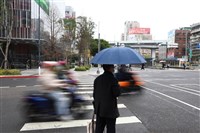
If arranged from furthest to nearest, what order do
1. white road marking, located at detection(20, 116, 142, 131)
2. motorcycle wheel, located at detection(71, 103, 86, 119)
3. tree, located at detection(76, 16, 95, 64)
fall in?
tree, located at detection(76, 16, 95, 64) → motorcycle wheel, located at detection(71, 103, 86, 119) → white road marking, located at detection(20, 116, 142, 131)

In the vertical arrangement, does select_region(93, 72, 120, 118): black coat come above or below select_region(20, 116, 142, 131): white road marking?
above

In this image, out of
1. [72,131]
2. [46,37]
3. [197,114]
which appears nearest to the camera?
[72,131]

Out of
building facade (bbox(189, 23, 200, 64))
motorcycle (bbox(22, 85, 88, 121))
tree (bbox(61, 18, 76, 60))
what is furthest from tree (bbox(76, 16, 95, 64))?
building facade (bbox(189, 23, 200, 64))

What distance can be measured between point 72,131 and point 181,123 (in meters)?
2.98

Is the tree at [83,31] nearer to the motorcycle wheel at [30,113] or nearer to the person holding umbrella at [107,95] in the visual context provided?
the motorcycle wheel at [30,113]

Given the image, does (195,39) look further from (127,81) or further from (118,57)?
(118,57)

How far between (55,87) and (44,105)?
0.55m

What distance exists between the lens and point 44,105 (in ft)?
21.5

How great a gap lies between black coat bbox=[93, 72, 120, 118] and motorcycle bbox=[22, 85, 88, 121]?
8.17ft

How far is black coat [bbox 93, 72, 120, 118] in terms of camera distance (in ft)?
14.0

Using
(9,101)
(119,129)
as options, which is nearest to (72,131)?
(119,129)

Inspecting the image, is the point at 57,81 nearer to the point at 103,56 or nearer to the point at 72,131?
the point at 72,131

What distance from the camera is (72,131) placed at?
6047 mm

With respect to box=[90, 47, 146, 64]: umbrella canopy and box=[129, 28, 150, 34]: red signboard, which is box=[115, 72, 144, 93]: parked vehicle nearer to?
box=[90, 47, 146, 64]: umbrella canopy
